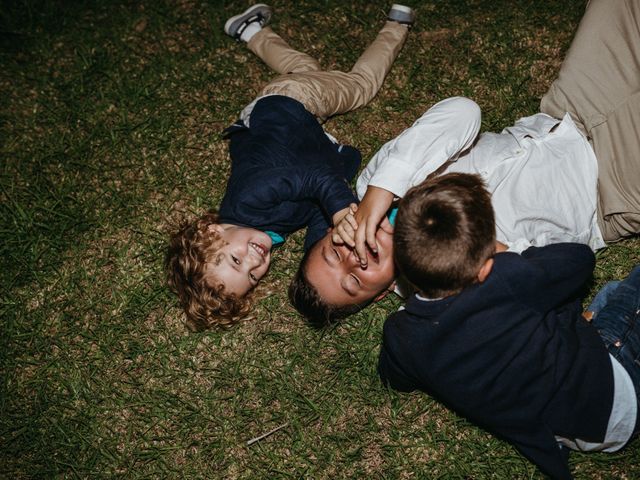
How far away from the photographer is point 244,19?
3619 mm

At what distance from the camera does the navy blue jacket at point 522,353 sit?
228 cm

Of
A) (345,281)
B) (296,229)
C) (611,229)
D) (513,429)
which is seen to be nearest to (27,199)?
(296,229)

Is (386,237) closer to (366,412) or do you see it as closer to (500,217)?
(500,217)

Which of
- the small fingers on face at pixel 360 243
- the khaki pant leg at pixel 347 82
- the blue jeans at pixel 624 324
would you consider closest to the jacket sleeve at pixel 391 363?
the small fingers on face at pixel 360 243

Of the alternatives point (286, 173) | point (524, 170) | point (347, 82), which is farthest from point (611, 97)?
point (286, 173)

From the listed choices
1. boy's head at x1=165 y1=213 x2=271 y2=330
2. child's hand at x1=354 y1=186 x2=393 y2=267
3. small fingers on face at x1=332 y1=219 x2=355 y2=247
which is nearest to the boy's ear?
boy's head at x1=165 y1=213 x2=271 y2=330

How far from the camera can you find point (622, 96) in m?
2.69

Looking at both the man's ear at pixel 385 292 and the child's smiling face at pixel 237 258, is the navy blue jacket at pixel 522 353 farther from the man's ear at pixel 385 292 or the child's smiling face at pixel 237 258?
the child's smiling face at pixel 237 258

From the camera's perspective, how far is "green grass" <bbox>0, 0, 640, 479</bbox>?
317 centimetres

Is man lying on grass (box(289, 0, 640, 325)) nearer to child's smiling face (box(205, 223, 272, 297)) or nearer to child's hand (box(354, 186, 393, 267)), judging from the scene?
child's hand (box(354, 186, 393, 267))

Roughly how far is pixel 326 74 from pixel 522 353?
2234mm

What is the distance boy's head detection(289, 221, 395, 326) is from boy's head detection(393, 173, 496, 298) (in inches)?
19.6

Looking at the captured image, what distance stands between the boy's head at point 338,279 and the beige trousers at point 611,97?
4.23 ft

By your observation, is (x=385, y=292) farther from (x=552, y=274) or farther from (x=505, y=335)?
(x=552, y=274)
